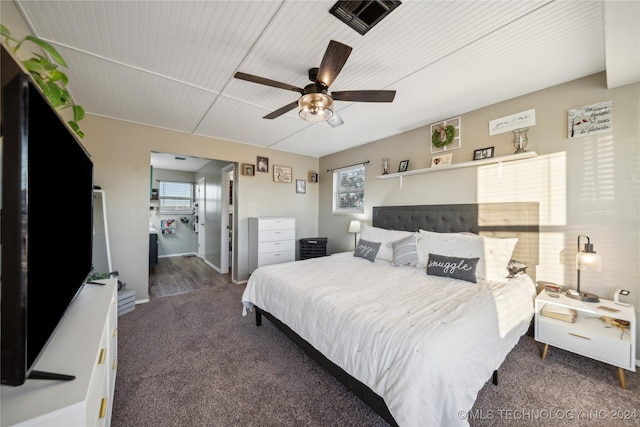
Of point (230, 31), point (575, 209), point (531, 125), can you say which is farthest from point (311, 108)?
point (575, 209)

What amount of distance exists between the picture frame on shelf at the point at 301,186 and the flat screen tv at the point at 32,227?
12.5ft

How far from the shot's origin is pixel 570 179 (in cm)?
217

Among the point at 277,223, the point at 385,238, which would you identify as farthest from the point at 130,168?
the point at 385,238

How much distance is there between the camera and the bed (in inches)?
44.9

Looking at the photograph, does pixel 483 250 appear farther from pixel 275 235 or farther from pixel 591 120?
pixel 275 235

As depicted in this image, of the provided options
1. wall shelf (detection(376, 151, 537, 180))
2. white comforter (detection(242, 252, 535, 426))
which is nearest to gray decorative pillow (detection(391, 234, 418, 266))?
white comforter (detection(242, 252, 535, 426))

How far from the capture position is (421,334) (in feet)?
4.04

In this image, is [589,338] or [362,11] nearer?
[362,11]

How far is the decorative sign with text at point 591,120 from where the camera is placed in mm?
1997

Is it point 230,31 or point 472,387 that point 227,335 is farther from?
point 230,31

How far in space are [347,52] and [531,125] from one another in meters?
2.19

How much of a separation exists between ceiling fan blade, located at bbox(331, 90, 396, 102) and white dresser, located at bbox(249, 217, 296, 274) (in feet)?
8.82

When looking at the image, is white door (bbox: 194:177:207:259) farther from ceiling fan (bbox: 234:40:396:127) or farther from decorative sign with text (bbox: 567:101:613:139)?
decorative sign with text (bbox: 567:101:613:139)

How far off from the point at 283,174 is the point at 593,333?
440 centimetres
